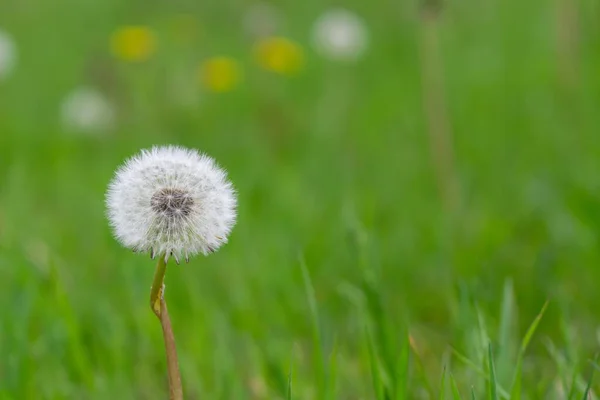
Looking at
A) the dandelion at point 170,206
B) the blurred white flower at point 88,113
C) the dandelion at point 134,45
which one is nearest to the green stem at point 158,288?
the dandelion at point 170,206

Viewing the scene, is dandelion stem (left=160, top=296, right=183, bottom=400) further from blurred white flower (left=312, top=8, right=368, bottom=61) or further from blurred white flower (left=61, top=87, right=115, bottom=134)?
blurred white flower (left=312, top=8, right=368, bottom=61)

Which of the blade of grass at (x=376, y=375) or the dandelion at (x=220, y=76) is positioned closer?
the blade of grass at (x=376, y=375)

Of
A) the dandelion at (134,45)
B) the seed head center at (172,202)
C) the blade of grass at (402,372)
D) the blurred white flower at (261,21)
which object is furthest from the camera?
the blurred white flower at (261,21)

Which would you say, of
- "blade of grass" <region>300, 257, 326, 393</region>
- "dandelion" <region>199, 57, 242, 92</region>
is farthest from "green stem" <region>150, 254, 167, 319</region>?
"dandelion" <region>199, 57, 242, 92</region>

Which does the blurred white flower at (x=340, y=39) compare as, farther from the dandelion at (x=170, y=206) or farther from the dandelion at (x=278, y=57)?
the dandelion at (x=170, y=206)

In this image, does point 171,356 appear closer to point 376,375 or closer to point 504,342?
point 376,375

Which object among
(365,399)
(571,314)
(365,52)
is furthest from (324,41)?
(365,399)

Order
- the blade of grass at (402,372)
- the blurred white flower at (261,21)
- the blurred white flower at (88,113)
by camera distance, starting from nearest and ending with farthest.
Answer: the blade of grass at (402,372) → the blurred white flower at (88,113) → the blurred white flower at (261,21)

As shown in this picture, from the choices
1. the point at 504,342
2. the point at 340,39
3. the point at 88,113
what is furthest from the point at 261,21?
the point at 504,342

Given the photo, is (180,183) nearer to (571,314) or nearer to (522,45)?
(571,314)
